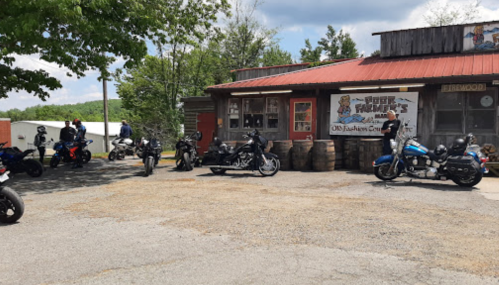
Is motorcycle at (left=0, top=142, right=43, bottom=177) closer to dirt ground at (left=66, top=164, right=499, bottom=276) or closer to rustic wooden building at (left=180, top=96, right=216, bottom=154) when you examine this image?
dirt ground at (left=66, top=164, right=499, bottom=276)

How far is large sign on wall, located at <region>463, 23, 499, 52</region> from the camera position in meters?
12.4

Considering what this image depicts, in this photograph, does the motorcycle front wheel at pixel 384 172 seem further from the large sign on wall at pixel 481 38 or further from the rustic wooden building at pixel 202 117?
the rustic wooden building at pixel 202 117

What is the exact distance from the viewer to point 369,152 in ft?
34.4

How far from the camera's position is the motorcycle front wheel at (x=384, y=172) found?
28.4ft

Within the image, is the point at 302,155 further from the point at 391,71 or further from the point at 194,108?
the point at 194,108

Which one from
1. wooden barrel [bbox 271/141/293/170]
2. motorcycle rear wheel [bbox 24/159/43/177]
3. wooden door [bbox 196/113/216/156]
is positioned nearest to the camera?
motorcycle rear wheel [bbox 24/159/43/177]

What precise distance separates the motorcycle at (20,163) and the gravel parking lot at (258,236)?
3467 millimetres


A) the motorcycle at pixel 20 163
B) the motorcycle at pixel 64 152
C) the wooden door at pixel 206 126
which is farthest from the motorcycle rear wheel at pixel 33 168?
the wooden door at pixel 206 126

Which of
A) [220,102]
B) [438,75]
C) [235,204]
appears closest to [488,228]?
[235,204]

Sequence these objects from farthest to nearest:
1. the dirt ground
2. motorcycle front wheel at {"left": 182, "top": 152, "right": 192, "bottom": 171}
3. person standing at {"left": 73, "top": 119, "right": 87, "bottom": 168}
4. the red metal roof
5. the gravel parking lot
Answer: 1. person standing at {"left": 73, "top": 119, "right": 87, "bottom": 168}
2. motorcycle front wheel at {"left": 182, "top": 152, "right": 192, "bottom": 171}
3. the red metal roof
4. the dirt ground
5. the gravel parking lot

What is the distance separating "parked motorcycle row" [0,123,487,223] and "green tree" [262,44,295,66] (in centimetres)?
3253

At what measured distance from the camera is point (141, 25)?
35.0 feet

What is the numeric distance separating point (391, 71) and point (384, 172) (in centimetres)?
505

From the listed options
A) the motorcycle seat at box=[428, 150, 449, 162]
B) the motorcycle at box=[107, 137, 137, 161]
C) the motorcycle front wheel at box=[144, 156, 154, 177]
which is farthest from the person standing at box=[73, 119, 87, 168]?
the motorcycle seat at box=[428, 150, 449, 162]
